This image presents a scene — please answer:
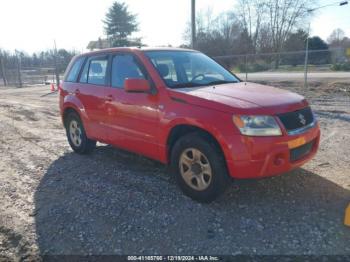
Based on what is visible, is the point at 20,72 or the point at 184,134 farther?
the point at 20,72

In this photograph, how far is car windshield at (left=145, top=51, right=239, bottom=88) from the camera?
13.4ft

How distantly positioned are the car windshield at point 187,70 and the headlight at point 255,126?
3.53 feet

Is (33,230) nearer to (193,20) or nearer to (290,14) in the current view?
(193,20)

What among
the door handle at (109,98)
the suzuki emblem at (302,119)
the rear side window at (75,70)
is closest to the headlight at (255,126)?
the suzuki emblem at (302,119)

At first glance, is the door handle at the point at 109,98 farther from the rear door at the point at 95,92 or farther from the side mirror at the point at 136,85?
the side mirror at the point at 136,85

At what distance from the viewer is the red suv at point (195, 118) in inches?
127

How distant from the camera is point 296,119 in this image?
11.4ft

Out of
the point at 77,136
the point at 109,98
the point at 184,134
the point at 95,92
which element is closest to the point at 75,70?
the point at 95,92

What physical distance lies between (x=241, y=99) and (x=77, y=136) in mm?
3507

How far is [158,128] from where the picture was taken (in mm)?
3941

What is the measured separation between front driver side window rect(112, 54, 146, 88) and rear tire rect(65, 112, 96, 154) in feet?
4.50

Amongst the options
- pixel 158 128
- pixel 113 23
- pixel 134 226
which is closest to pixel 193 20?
pixel 158 128

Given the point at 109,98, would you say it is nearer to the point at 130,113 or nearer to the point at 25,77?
the point at 130,113

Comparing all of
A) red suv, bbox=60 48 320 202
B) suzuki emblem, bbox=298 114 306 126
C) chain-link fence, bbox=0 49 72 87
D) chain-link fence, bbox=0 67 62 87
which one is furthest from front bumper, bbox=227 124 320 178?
chain-link fence, bbox=0 67 62 87
